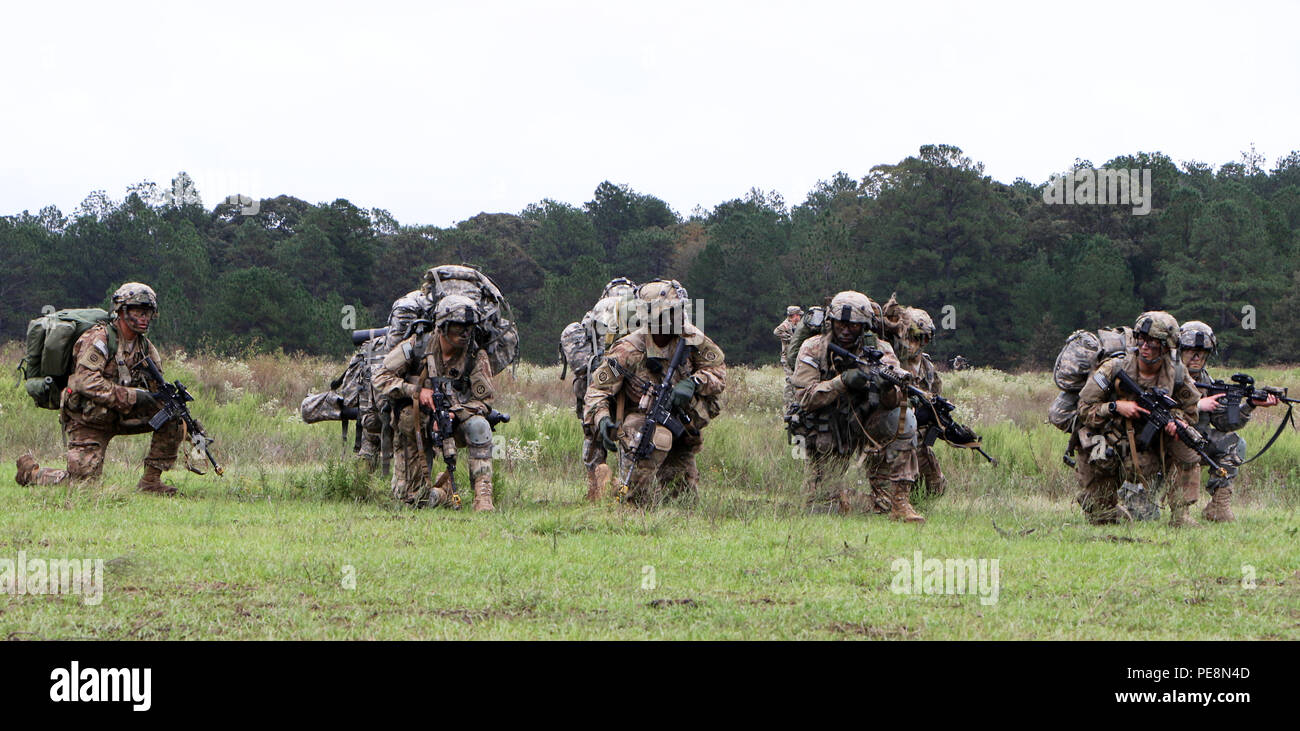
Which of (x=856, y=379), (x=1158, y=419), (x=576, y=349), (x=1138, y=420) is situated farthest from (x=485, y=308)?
(x=1158, y=419)

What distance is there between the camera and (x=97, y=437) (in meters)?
11.3

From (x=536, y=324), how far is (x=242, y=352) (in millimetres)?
12098

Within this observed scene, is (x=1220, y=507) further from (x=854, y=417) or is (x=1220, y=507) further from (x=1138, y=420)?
(x=854, y=417)

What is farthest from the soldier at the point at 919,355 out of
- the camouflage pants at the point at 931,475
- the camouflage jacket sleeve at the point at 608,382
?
the camouflage jacket sleeve at the point at 608,382

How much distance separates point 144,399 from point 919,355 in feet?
24.0

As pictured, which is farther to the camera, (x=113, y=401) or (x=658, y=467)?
(x=113, y=401)

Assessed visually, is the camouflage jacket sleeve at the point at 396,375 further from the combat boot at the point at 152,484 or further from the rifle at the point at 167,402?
the combat boot at the point at 152,484

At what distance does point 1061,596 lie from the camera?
6.86 metres

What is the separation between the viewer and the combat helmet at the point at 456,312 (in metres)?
10.5

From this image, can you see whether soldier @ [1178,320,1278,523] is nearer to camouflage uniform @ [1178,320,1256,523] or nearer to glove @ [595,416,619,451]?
camouflage uniform @ [1178,320,1256,523]

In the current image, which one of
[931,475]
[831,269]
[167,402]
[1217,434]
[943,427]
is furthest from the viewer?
[831,269]
